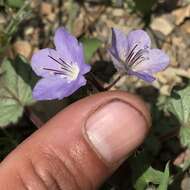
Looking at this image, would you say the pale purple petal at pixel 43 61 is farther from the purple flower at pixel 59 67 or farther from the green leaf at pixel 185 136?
the green leaf at pixel 185 136

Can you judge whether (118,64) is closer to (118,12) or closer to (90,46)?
(90,46)

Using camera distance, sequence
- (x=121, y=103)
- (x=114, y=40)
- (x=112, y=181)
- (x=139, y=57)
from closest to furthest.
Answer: (x=121, y=103) < (x=114, y=40) < (x=139, y=57) < (x=112, y=181)

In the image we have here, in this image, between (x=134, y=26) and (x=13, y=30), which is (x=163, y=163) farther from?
(x=13, y=30)

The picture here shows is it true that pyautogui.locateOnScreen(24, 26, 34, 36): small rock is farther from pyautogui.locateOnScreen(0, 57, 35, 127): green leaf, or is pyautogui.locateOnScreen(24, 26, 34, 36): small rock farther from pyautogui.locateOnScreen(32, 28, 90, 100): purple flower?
pyautogui.locateOnScreen(32, 28, 90, 100): purple flower

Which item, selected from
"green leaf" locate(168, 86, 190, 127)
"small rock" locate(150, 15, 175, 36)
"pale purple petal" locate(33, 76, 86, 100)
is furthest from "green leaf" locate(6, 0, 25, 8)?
"green leaf" locate(168, 86, 190, 127)

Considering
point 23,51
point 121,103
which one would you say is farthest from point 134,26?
point 121,103

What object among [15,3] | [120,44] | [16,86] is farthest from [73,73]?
[15,3]

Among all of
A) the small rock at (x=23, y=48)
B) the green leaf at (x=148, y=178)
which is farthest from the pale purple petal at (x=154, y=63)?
the small rock at (x=23, y=48)
